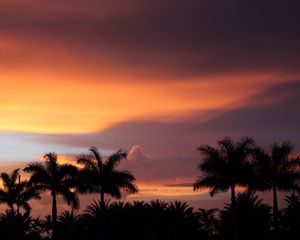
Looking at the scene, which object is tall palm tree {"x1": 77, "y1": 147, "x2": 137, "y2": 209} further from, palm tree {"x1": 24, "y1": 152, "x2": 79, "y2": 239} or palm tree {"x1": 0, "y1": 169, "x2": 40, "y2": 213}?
palm tree {"x1": 0, "y1": 169, "x2": 40, "y2": 213}

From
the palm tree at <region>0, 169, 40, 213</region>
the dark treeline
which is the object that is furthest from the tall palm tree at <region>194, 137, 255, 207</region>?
the palm tree at <region>0, 169, 40, 213</region>

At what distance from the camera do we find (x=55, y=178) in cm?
7100

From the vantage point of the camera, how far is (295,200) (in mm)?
50969

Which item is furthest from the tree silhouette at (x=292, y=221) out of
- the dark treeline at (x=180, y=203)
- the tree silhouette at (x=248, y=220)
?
the tree silhouette at (x=248, y=220)

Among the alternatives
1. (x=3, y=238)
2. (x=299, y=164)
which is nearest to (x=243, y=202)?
(x=299, y=164)

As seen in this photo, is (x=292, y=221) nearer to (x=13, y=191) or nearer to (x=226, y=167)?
(x=226, y=167)

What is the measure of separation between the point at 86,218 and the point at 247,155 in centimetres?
3196

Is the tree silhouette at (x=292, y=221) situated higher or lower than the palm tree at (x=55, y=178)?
lower

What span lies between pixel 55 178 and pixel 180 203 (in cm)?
2210

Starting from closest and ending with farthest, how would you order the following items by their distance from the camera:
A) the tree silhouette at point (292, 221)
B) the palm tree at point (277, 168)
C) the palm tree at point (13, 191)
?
Answer: the tree silhouette at point (292, 221), the palm tree at point (277, 168), the palm tree at point (13, 191)

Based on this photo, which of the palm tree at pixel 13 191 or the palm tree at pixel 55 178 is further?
the palm tree at pixel 13 191

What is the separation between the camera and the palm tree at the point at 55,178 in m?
70.6

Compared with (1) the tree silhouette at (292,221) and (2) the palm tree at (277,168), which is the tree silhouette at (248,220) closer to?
(2) the palm tree at (277,168)

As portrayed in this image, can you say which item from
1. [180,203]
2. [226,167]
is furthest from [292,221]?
[180,203]
